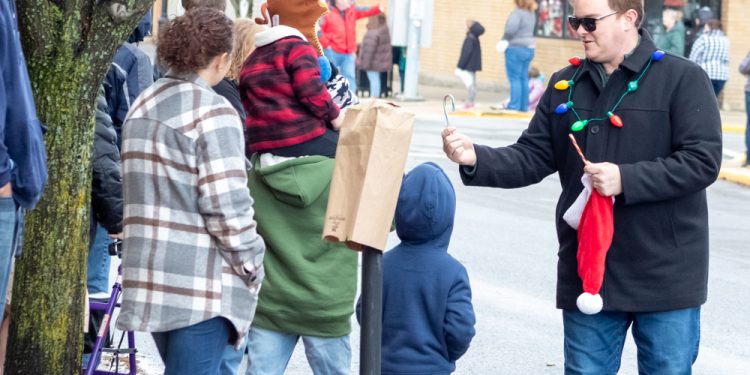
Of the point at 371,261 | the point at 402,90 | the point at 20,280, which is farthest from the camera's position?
the point at 402,90

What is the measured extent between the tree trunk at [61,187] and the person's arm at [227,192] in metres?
0.92

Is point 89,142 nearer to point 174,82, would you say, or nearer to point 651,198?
point 174,82

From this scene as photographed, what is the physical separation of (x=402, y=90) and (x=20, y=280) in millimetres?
21088

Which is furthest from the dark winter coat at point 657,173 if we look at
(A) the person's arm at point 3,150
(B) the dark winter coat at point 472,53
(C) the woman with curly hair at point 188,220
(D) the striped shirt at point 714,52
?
(B) the dark winter coat at point 472,53

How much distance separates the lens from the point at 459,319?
15.8 feet

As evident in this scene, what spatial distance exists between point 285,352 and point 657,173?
1792 mm

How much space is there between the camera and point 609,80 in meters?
4.77

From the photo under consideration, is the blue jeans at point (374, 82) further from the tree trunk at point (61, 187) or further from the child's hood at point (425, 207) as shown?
the child's hood at point (425, 207)

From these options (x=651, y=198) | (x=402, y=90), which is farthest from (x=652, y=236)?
Answer: (x=402, y=90)

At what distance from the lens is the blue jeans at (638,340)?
468 centimetres

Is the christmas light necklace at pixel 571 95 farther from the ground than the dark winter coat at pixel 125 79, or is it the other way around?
the christmas light necklace at pixel 571 95

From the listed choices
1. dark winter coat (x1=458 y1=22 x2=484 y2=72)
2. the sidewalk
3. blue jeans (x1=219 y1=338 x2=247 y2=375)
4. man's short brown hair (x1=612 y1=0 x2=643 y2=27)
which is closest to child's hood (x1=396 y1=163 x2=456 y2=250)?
man's short brown hair (x1=612 y1=0 x2=643 y2=27)

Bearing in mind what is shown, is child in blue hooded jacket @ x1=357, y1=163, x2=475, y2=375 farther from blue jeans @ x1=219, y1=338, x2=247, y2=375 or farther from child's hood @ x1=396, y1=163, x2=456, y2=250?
blue jeans @ x1=219, y1=338, x2=247, y2=375

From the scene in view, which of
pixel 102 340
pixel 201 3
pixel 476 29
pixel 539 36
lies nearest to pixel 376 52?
pixel 476 29
